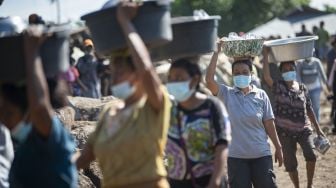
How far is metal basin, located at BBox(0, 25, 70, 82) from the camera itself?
4473mm

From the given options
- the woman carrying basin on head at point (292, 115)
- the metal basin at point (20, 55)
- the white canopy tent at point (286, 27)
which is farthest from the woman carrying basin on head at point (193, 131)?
the white canopy tent at point (286, 27)

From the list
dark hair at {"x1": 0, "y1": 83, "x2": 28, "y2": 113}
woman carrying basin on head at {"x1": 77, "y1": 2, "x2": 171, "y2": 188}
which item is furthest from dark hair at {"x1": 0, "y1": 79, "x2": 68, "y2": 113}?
woman carrying basin on head at {"x1": 77, "y1": 2, "x2": 171, "y2": 188}

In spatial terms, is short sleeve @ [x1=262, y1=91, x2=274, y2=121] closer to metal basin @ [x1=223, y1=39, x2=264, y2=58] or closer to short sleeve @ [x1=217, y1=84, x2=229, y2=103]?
short sleeve @ [x1=217, y1=84, x2=229, y2=103]

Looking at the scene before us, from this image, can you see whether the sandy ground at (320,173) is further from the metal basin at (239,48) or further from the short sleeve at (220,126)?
the short sleeve at (220,126)

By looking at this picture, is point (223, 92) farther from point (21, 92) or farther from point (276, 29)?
point (276, 29)

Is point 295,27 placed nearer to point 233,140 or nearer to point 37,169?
point 233,140

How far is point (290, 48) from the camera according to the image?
8.73 metres

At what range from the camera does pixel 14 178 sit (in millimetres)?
4676

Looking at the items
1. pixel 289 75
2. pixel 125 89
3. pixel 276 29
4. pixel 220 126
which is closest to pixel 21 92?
pixel 125 89

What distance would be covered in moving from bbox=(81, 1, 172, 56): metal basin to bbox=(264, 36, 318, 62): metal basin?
13.2ft

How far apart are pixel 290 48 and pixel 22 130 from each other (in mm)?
4774

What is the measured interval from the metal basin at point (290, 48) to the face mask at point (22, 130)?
4485 millimetres

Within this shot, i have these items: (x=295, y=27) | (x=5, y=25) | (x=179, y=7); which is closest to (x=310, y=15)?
(x=295, y=27)

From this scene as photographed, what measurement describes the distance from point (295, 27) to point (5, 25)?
4357cm
